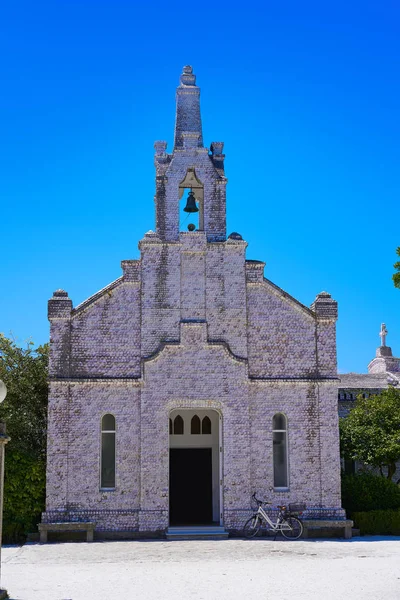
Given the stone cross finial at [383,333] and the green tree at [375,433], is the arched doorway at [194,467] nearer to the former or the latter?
the green tree at [375,433]

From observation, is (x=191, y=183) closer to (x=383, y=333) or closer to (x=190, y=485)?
(x=190, y=485)

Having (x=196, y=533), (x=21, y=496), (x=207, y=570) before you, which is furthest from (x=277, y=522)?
(x=21, y=496)

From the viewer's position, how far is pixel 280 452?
25.0 m

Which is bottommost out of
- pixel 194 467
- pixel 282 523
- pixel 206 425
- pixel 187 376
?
pixel 282 523

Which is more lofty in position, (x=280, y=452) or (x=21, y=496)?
(x=280, y=452)

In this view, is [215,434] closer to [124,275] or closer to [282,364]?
[282,364]

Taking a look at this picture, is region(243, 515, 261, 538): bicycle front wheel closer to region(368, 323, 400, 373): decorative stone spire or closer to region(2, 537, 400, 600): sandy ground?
region(2, 537, 400, 600): sandy ground

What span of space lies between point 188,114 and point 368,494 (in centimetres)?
1435

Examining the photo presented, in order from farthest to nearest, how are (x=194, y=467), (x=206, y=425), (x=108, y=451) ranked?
(x=206, y=425)
(x=194, y=467)
(x=108, y=451)

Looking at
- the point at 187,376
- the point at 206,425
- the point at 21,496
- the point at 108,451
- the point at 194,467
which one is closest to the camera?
the point at 21,496

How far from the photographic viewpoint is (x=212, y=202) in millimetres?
25875

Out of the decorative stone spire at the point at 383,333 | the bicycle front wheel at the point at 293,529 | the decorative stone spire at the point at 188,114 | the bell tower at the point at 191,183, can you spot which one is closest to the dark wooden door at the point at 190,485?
the bicycle front wheel at the point at 293,529

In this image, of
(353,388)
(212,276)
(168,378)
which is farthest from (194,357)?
(353,388)

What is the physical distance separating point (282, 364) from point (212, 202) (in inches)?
233
